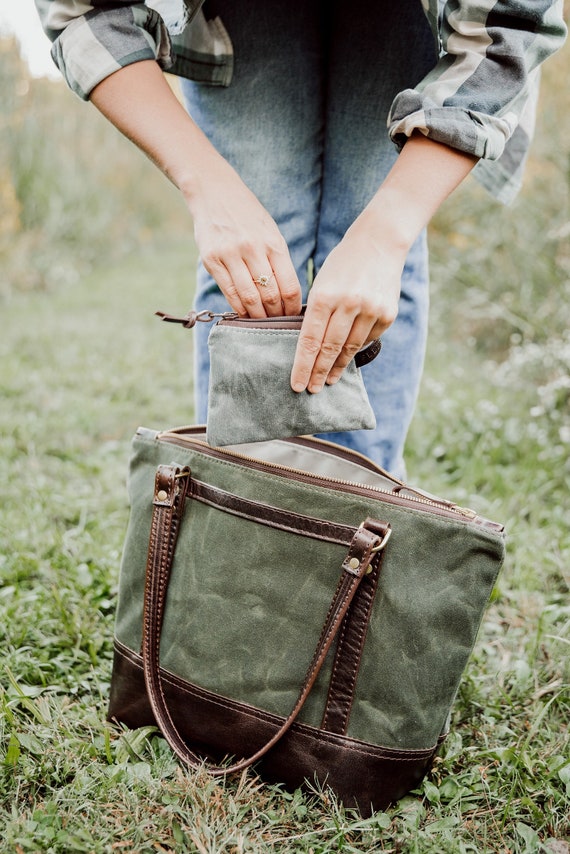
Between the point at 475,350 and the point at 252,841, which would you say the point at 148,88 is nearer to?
the point at 252,841

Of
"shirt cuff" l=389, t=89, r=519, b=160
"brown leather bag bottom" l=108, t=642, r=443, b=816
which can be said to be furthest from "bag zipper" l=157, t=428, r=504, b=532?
"shirt cuff" l=389, t=89, r=519, b=160

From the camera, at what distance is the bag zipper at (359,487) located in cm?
104

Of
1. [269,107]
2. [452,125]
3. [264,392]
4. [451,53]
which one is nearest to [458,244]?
[269,107]

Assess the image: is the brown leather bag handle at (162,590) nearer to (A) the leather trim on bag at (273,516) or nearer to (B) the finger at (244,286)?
(A) the leather trim on bag at (273,516)

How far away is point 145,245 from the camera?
23.7 feet

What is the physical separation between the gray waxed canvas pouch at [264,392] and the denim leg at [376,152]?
382 millimetres

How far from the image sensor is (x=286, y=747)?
1.11 meters

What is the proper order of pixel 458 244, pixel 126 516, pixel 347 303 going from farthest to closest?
pixel 458 244
pixel 126 516
pixel 347 303

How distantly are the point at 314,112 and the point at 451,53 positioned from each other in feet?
1.22

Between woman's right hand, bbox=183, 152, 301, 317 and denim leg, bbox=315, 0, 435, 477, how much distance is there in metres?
0.37

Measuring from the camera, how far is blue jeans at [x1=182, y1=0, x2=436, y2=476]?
4.25ft

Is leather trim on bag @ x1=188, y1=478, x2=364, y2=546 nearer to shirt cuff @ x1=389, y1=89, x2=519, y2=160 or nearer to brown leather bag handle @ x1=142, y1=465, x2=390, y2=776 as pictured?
brown leather bag handle @ x1=142, y1=465, x2=390, y2=776

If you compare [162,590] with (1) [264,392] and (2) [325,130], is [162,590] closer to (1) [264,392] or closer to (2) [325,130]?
(1) [264,392]

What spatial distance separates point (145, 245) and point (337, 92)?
6.22 meters
